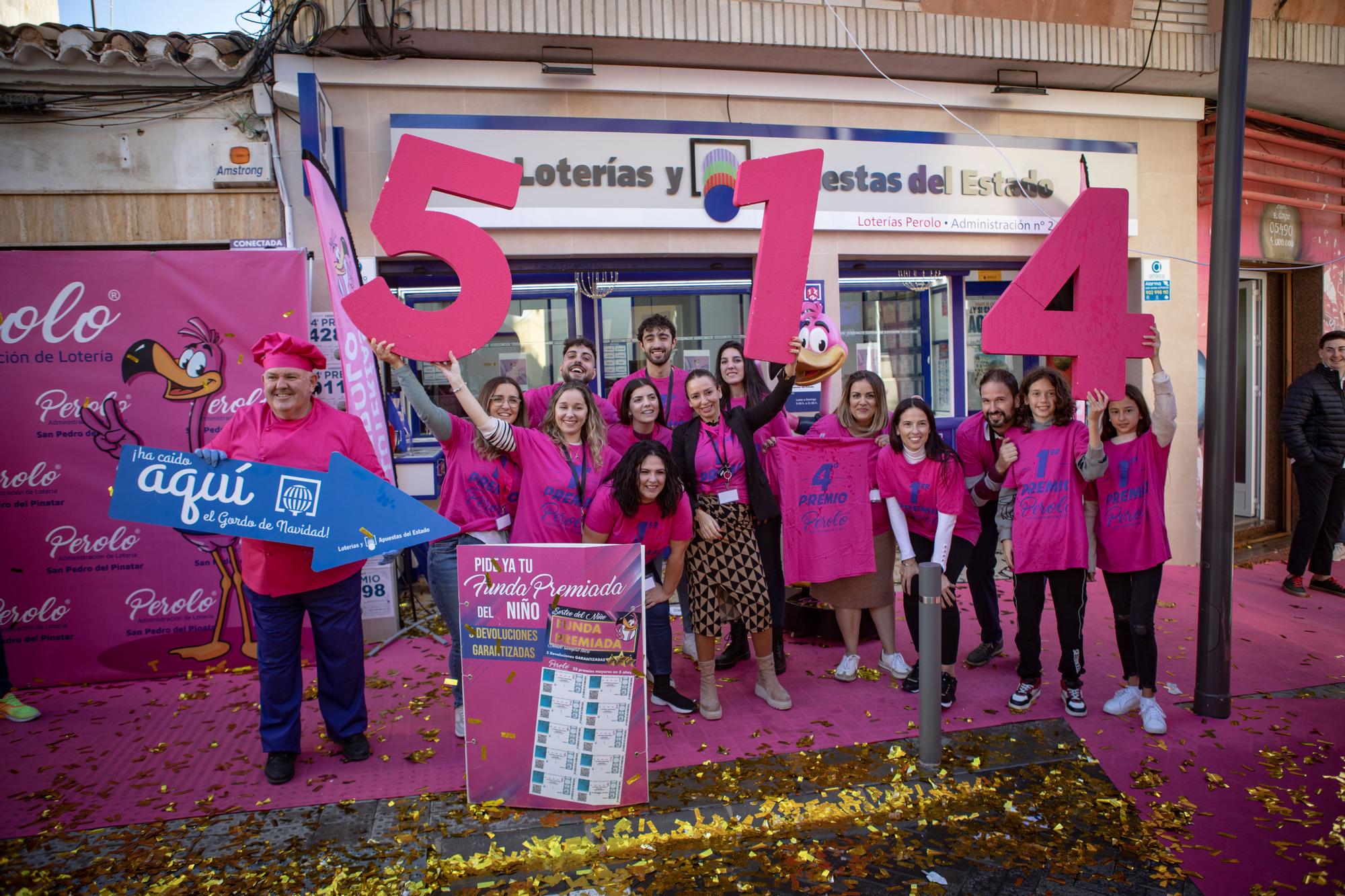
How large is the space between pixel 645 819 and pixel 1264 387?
8516mm

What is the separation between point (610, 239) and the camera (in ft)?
20.8

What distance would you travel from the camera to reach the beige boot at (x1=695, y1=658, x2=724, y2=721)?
421 cm

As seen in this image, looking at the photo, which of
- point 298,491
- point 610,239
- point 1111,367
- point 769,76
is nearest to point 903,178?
point 769,76

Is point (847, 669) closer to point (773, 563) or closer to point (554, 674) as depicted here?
point (773, 563)

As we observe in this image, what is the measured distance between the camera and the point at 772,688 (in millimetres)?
4336

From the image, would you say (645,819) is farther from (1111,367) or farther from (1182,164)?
(1182,164)

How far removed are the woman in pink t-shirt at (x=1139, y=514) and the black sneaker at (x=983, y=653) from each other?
96cm

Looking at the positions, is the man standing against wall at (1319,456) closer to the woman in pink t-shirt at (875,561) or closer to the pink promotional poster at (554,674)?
the woman in pink t-shirt at (875,561)

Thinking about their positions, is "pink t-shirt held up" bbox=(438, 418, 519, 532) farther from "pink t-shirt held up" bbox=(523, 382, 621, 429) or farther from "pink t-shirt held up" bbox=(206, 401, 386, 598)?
"pink t-shirt held up" bbox=(523, 382, 621, 429)

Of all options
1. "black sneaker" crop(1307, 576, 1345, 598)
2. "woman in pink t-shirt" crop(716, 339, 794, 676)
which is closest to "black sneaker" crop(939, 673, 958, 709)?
"woman in pink t-shirt" crop(716, 339, 794, 676)

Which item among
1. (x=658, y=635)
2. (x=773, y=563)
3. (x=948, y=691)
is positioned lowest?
(x=948, y=691)

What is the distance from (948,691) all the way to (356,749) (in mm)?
3103

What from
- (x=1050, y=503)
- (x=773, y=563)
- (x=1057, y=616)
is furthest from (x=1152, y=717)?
(x=773, y=563)

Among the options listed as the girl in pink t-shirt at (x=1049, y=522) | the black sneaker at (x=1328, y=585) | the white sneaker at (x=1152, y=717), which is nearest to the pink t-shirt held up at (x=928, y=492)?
the girl in pink t-shirt at (x=1049, y=522)
